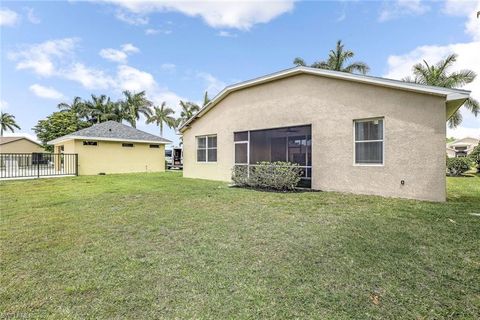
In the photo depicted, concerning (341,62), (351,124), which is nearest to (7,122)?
(341,62)

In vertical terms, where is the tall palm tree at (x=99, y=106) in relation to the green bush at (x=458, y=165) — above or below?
above

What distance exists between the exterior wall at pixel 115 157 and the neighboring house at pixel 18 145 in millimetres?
24731

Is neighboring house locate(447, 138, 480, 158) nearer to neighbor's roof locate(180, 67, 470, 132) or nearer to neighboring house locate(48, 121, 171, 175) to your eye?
neighbor's roof locate(180, 67, 470, 132)

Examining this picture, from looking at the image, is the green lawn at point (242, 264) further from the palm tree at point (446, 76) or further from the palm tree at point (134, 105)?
the palm tree at point (134, 105)

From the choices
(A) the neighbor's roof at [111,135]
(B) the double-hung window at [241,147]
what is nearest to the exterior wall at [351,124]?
(B) the double-hung window at [241,147]

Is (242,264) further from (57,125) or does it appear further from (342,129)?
(57,125)

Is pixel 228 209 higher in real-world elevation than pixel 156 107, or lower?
lower

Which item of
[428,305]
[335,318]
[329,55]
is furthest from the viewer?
[329,55]

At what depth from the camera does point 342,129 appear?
9539 millimetres

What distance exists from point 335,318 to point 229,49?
17.6 metres

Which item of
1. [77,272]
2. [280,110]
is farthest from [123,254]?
[280,110]

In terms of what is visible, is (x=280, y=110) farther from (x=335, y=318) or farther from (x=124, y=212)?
(x=335, y=318)

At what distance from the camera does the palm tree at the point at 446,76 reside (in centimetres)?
2373

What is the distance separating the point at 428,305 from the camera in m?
2.66
